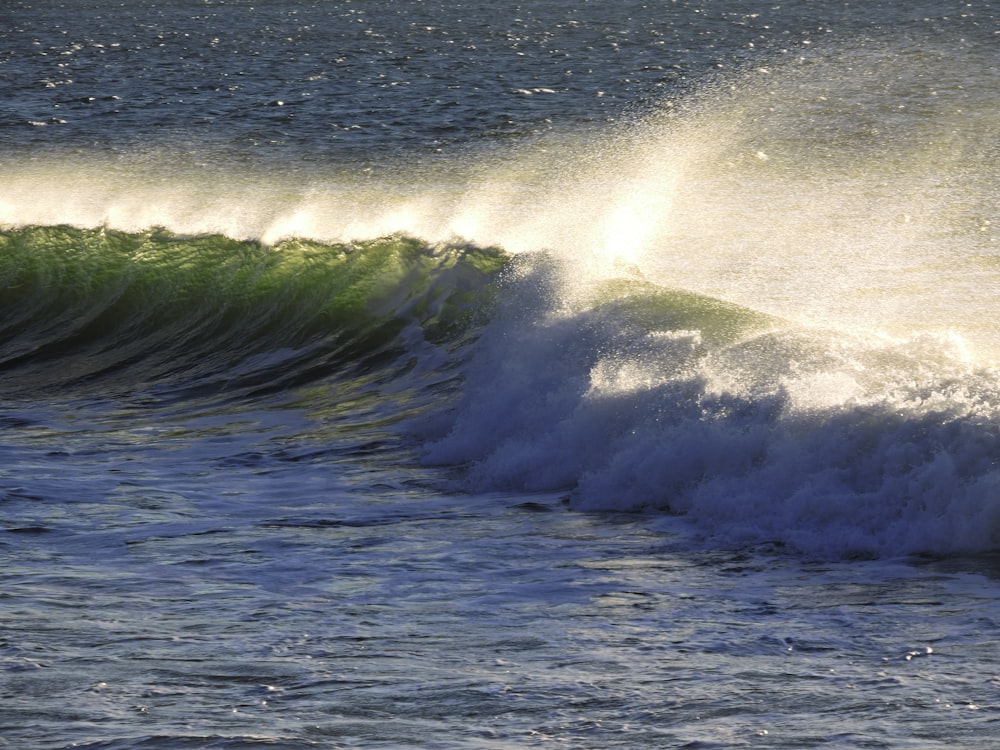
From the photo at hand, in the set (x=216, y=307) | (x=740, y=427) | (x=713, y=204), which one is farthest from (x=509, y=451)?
(x=713, y=204)

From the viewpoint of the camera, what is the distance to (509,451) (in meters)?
10.6

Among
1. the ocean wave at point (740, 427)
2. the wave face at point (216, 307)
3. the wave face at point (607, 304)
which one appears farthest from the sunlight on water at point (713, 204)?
the ocean wave at point (740, 427)

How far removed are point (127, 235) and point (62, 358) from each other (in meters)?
3.93

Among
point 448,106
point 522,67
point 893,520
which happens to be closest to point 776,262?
point 893,520

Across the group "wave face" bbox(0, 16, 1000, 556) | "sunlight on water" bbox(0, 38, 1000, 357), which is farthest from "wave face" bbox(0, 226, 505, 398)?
"sunlight on water" bbox(0, 38, 1000, 357)

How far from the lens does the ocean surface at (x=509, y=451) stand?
19.7 feet

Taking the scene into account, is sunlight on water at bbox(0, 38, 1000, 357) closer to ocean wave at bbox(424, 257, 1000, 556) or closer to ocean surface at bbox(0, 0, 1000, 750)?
ocean surface at bbox(0, 0, 1000, 750)

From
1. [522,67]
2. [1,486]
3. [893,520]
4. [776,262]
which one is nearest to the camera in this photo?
[893,520]

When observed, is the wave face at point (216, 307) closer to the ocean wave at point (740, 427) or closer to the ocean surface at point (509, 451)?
the ocean surface at point (509, 451)

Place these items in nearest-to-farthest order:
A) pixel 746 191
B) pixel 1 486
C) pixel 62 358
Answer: pixel 1 486 → pixel 62 358 → pixel 746 191

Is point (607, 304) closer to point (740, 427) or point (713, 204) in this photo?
point (740, 427)

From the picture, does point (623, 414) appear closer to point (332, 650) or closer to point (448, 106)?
point (332, 650)

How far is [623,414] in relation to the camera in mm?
10492

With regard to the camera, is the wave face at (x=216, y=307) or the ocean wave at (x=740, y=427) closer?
the ocean wave at (x=740, y=427)
